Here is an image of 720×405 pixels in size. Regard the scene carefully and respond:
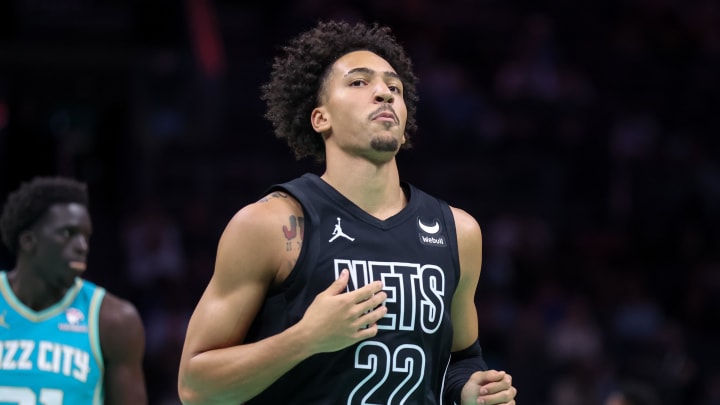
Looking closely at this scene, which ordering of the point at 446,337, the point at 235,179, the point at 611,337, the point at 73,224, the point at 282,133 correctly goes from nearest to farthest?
1. the point at 446,337
2. the point at 282,133
3. the point at 73,224
4. the point at 611,337
5. the point at 235,179

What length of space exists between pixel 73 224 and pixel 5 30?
9506 millimetres

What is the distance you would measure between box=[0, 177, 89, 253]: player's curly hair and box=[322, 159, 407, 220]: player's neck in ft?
6.77

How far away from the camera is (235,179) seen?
12.0 meters

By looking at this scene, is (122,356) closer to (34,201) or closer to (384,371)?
(34,201)

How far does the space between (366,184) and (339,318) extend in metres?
0.65

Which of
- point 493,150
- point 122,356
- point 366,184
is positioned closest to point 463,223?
point 366,184

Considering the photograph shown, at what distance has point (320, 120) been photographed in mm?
4062

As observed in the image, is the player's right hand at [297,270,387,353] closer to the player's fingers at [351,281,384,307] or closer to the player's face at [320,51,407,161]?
the player's fingers at [351,281,384,307]

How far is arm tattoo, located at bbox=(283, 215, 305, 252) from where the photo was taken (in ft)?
12.0

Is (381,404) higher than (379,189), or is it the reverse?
(379,189)

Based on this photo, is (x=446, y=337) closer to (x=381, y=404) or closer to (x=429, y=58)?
(x=381, y=404)

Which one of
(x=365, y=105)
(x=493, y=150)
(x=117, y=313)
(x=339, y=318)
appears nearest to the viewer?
(x=339, y=318)

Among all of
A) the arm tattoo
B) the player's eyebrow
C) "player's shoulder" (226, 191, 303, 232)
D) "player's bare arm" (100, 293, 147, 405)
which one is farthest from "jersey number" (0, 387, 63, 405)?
the player's eyebrow

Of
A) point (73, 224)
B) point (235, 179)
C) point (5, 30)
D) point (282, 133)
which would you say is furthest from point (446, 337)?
point (5, 30)
